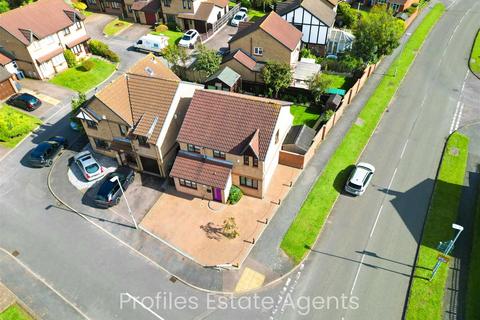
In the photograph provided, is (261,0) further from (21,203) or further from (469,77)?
(21,203)

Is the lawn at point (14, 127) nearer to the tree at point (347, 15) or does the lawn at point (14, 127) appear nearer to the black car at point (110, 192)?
the black car at point (110, 192)

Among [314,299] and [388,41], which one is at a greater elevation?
[388,41]

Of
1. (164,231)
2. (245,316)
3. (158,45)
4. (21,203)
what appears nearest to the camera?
(245,316)

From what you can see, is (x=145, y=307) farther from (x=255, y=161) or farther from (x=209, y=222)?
(x=255, y=161)

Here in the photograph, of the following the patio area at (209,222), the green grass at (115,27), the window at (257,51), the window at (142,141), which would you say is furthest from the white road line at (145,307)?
the green grass at (115,27)

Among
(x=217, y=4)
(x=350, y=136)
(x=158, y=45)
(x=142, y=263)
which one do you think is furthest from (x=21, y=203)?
(x=217, y=4)

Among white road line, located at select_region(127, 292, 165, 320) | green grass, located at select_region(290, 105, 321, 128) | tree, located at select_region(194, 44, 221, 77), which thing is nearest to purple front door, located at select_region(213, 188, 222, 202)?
white road line, located at select_region(127, 292, 165, 320)
